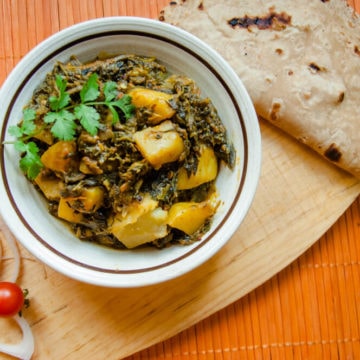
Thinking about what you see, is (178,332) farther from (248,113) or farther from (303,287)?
(248,113)

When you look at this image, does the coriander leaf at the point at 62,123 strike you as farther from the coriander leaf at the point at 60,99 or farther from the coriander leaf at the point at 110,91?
the coriander leaf at the point at 110,91

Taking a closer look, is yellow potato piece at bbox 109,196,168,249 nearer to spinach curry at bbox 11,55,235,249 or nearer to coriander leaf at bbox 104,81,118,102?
spinach curry at bbox 11,55,235,249

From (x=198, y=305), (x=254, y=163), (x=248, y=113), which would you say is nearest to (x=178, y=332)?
(x=198, y=305)

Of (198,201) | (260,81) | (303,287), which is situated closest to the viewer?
(198,201)

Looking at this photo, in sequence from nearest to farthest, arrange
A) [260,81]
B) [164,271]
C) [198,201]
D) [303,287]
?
[164,271] < [198,201] < [260,81] < [303,287]

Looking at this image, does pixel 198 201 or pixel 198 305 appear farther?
pixel 198 305

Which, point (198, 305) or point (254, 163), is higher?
point (254, 163)

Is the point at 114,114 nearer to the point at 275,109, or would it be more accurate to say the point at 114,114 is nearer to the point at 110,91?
the point at 110,91
